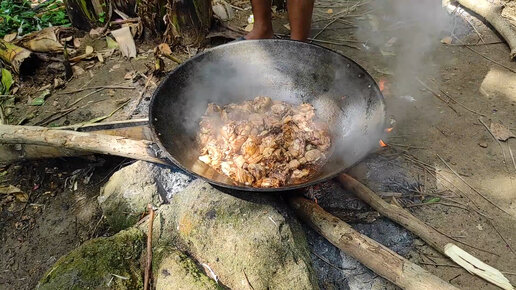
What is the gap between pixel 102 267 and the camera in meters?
2.19

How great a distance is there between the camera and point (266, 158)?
8.86ft

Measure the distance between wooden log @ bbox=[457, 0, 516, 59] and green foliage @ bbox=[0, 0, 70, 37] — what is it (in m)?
5.84

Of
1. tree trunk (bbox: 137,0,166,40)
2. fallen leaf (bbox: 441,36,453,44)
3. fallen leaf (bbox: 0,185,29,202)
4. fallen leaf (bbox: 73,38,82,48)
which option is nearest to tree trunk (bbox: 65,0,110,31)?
fallen leaf (bbox: 73,38,82,48)

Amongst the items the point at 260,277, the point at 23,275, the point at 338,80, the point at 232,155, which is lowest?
the point at 23,275

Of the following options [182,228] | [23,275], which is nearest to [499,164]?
[182,228]

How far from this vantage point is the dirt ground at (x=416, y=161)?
2762 mm

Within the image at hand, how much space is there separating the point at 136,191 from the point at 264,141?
44.0 inches

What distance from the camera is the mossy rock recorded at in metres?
2.12

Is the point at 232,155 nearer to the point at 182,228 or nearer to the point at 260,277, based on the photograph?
the point at 182,228

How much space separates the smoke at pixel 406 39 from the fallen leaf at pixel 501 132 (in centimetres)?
72

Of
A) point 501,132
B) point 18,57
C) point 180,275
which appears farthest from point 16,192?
point 501,132

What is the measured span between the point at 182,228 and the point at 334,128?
1524mm

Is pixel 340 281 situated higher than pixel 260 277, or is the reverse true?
pixel 260 277

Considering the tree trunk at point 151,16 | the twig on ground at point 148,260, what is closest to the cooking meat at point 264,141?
the twig on ground at point 148,260
